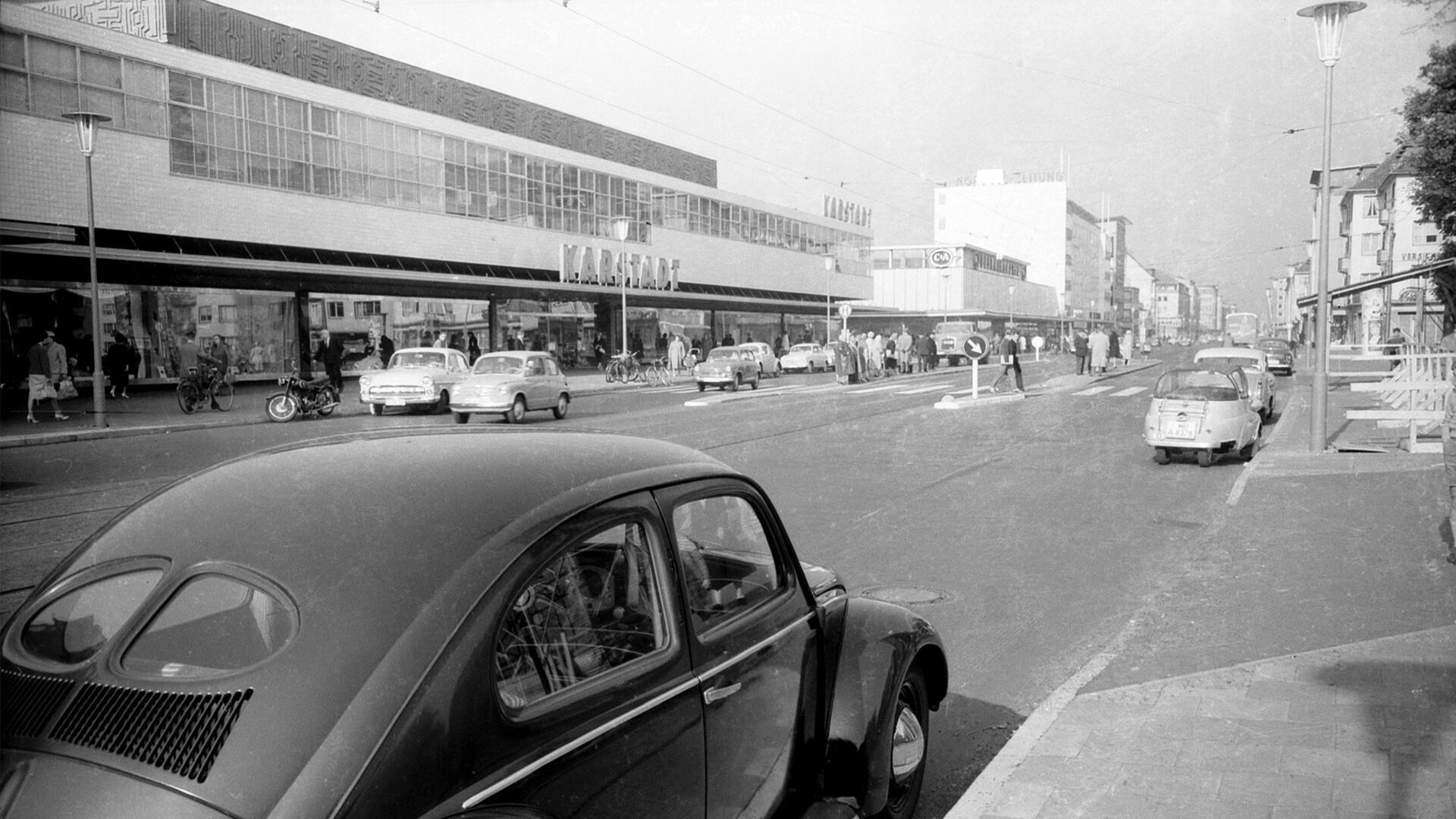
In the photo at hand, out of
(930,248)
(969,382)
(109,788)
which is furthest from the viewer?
(930,248)

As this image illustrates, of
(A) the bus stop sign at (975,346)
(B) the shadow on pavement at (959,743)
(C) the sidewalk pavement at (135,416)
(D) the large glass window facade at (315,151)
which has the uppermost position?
(D) the large glass window facade at (315,151)

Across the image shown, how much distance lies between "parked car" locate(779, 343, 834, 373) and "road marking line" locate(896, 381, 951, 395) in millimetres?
13713

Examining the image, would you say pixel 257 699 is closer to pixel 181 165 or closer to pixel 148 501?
pixel 148 501

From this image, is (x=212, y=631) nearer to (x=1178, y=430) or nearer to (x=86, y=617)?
(x=86, y=617)

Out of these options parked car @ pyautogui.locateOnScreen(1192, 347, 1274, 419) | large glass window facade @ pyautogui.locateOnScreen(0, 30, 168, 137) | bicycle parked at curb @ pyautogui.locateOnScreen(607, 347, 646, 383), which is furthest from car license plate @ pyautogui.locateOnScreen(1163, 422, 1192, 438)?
bicycle parked at curb @ pyautogui.locateOnScreen(607, 347, 646, 383)

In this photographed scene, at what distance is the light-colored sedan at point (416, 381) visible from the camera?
23078 millimetres

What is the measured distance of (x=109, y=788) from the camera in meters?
1.84

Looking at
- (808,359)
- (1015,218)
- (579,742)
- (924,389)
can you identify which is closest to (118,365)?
(924,389)

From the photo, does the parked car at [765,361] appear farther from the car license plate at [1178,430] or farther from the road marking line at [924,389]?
the car license plate at [1178,430]

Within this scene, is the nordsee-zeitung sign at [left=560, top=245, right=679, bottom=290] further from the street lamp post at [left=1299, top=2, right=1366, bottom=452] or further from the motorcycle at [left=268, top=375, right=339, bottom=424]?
the street lamp post at [left=1299, top=2, right=1366, bottom=452]

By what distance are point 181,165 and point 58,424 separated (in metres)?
11.3

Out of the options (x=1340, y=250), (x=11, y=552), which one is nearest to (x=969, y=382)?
(x=11, y=552)

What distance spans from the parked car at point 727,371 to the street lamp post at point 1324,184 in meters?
21.1

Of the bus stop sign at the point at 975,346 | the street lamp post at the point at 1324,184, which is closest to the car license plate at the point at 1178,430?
the street lamp post at the point at 1324,184
